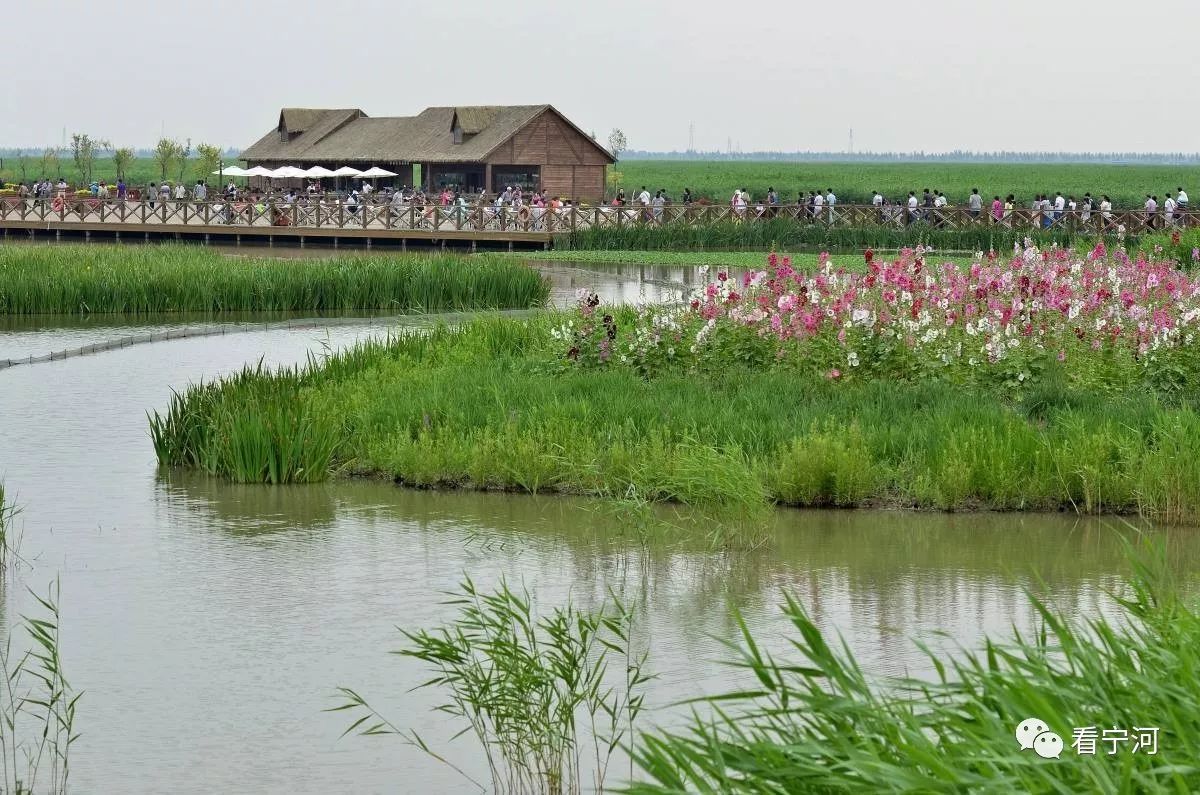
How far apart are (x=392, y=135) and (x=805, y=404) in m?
54.9

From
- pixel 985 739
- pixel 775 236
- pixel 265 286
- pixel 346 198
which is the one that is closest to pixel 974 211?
pixel 775 236

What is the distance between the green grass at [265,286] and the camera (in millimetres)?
30016

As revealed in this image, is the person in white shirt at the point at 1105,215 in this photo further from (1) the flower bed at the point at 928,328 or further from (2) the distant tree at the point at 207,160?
(2) the distant tree at the point at 207,160

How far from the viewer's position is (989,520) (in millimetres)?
12180

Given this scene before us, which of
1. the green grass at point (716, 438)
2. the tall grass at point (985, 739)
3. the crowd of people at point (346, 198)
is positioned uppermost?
the crowd of people at point (346, 198)

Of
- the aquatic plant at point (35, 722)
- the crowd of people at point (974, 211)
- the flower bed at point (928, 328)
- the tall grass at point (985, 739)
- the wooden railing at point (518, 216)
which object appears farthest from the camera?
the wooden railing at point (518, 216)

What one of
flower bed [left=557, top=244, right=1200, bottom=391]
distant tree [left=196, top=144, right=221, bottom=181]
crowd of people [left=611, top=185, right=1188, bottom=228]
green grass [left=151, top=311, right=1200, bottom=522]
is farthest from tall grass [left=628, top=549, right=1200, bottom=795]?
distant tree [left=196, top=144, right=221, bottom=181]

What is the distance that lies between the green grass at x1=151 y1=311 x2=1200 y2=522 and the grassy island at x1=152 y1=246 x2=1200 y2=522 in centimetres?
2

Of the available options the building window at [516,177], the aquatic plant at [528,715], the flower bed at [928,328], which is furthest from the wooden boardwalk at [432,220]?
the aquatic plant at [528,715]

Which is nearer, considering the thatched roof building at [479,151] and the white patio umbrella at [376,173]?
the thatched roof building at [479,151]

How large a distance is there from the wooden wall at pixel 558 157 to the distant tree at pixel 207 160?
3987 centimetres

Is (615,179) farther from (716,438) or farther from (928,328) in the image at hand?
(716,438)

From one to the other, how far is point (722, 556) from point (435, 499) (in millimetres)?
2917

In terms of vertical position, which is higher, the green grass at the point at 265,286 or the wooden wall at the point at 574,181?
the wooden wall at the point at 574,181
